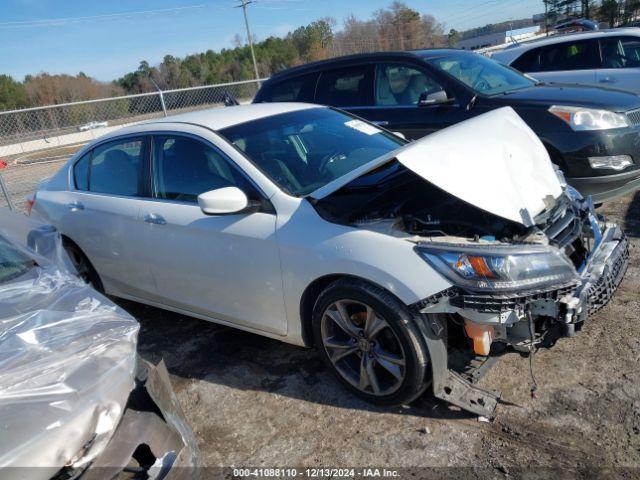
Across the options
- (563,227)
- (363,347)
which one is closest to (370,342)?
(363,347)

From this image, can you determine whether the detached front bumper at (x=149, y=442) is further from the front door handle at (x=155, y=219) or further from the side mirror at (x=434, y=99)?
the side mirror at (x=434, y=99)

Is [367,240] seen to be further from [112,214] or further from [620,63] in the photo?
[620,63]

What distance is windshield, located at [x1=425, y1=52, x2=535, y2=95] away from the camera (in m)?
6.08

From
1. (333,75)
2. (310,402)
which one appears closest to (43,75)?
(333,75)

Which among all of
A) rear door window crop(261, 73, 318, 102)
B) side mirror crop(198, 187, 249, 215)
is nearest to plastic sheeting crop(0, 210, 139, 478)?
side mirror crop(198, 187, 249, 215)

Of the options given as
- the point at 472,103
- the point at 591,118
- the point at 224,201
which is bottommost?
the point at 591,118

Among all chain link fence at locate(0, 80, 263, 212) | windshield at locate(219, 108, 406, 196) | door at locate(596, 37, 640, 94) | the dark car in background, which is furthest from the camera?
chain link fence at locate(0, 80, 263, 212)

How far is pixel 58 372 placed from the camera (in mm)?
A: 2057

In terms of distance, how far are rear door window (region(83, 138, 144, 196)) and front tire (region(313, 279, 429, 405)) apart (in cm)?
185

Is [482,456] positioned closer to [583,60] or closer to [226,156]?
[226,156]

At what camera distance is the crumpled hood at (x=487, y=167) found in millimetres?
2760

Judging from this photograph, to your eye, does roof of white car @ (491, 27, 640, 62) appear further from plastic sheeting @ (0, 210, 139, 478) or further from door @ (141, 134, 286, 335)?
plastic sheeting @ (0, 210, 139, 478)

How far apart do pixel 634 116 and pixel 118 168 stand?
4.79 metres

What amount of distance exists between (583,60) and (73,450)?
9.24 metres
